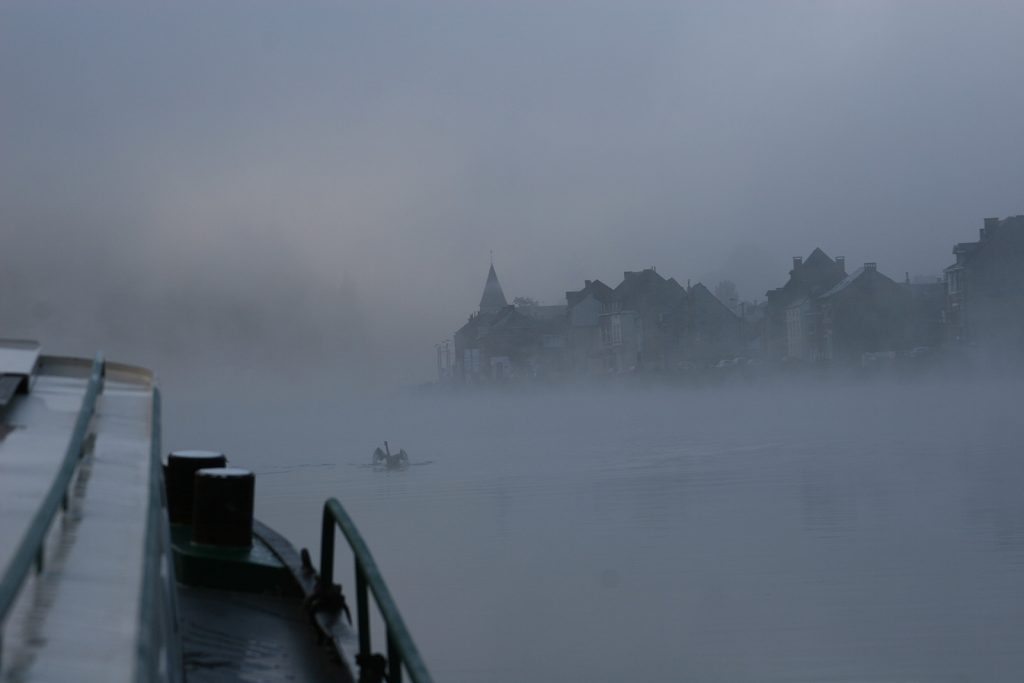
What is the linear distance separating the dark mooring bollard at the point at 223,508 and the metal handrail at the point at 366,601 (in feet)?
4.19

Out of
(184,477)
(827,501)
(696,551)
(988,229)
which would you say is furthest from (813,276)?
(184,477)

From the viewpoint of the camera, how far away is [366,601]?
4.81 m

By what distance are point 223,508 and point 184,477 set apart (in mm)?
766

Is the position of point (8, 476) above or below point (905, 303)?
below

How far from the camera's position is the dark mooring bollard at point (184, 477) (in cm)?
723

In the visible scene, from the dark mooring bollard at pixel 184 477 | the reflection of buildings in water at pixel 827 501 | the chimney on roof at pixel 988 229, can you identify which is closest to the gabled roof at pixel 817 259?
the chimney on roof at pixel 988 229

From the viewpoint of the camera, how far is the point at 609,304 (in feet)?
417

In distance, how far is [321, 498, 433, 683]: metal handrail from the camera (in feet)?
10.3

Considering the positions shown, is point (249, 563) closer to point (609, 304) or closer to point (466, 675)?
point (466, 675)

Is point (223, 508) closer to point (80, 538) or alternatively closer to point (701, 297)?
point (80, 538)

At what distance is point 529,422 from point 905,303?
42.2 m

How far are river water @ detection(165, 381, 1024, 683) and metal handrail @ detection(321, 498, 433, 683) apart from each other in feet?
52.3

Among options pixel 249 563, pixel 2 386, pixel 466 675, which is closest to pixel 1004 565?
pixel 466 675

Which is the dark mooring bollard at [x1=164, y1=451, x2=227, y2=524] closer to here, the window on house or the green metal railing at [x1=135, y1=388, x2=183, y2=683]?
the green metal railing at [x1=135, y1=388, x2=183, y2=683]
